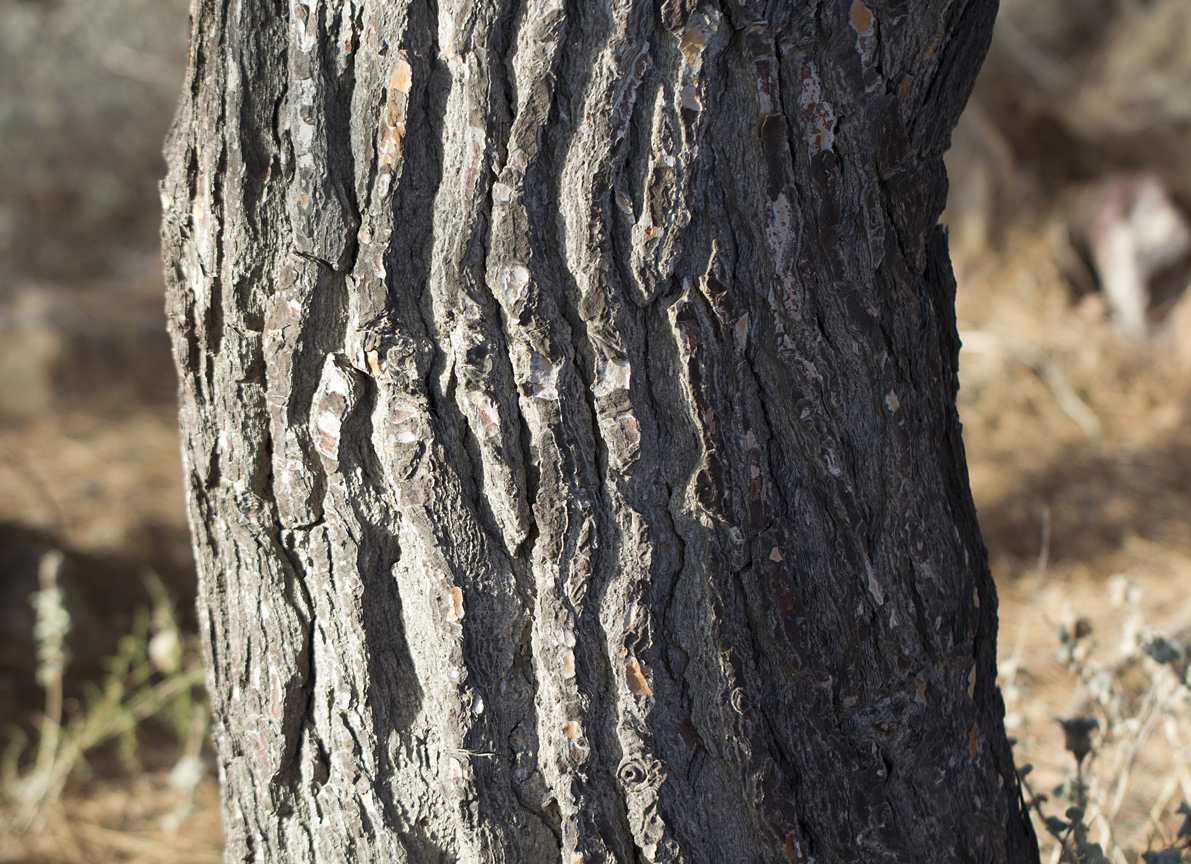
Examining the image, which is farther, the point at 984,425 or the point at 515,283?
the point at 984,425

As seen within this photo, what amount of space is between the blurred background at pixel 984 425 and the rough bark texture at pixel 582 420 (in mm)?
593

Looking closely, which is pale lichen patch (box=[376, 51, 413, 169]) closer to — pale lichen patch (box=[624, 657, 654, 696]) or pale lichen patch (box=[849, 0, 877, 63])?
pale lichen patch (box=[849, 0, 877, 63])

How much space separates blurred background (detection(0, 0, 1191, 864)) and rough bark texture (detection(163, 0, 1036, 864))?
0.59m

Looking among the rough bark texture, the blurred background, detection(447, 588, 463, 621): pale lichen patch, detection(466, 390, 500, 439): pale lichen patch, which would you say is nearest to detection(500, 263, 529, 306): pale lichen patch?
the rough bark texture

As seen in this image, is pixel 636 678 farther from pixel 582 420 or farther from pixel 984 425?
pixel 984 425

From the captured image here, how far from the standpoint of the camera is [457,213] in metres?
0.92

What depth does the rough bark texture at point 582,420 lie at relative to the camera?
0.91 metres

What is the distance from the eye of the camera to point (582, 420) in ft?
3.18

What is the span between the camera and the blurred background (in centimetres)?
222

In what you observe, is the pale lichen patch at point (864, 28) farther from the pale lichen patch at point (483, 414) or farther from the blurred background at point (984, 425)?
the blurred background at point (984, 425)

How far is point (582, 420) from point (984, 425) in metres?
3.84

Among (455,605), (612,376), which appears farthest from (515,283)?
(455,605)

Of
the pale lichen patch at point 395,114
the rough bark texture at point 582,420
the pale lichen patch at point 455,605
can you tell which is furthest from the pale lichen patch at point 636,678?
the pale lichen patch at point 395,114

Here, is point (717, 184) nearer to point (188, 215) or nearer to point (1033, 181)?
point (188, 215)
